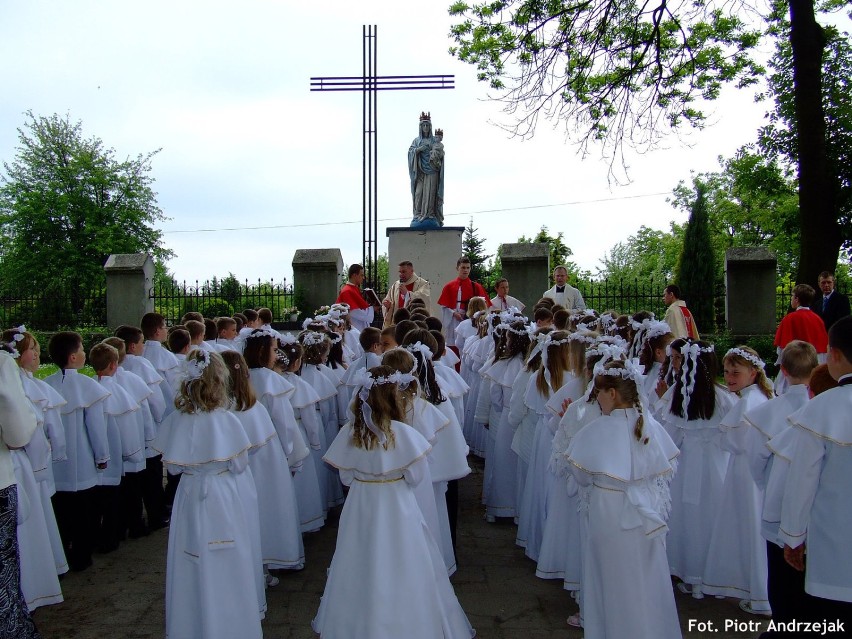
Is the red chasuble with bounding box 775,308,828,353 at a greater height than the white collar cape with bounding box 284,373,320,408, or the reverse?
the red chasuble with bounding box 775,308,828,353

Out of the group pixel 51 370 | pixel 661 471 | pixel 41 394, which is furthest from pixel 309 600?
pixel 51 370

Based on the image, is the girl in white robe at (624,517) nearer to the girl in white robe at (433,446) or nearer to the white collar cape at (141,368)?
the girl in white robe at (433,446)

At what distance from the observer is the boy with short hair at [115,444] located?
593 cm

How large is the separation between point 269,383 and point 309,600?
158 cm

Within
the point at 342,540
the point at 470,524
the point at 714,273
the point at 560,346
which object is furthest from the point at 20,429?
the point at 714,273

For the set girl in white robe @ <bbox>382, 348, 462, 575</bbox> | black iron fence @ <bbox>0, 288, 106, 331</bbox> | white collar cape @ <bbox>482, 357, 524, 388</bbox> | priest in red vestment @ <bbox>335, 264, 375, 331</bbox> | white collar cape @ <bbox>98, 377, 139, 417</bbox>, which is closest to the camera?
girl in white robe @ <bbox>382, 348, 462, 575</bbox>

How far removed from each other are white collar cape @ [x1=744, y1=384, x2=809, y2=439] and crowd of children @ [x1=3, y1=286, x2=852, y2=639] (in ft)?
0.04

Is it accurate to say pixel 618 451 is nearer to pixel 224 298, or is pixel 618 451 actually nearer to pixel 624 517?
pixel 624 517

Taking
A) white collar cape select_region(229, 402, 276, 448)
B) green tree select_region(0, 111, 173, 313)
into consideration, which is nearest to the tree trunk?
white collar cape select_region(229, 402, 276, 448)

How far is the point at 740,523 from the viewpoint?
4.98m

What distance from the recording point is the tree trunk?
42.3 ft

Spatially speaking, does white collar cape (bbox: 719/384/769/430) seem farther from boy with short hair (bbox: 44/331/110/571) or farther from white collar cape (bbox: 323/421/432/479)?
boy with short hair (bbox: 44/331/110/571)

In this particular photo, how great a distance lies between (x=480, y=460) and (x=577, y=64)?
24.7ft

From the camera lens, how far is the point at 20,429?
3.92 m
